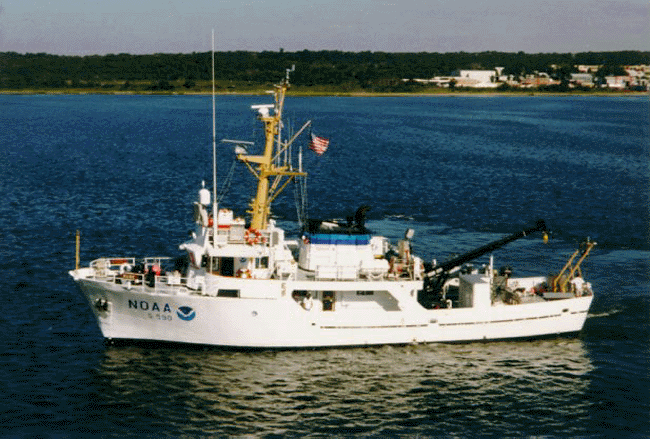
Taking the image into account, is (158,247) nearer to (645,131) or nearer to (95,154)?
(95,154)

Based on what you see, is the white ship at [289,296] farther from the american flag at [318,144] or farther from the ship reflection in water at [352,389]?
the american flag at [318,144]

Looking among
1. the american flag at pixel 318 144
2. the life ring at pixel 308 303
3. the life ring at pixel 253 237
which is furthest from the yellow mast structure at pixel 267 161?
the life ring at pixel 308 303

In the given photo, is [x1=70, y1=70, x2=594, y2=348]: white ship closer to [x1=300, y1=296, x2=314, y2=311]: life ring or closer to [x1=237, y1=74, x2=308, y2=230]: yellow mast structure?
[x1=237, y1=74, x2=308, y2=230]: yellow mast structure

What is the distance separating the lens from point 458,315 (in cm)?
3388

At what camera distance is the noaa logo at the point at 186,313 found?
105 ft

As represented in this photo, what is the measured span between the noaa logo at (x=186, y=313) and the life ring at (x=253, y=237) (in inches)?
150

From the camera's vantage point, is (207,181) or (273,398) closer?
(273,398)

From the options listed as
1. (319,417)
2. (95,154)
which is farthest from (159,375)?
(95,154)

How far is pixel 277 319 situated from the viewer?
3228 cm

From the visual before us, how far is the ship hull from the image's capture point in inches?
1260

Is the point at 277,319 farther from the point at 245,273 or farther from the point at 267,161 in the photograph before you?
the point at 267,161

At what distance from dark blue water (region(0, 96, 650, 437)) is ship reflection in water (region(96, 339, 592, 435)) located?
0.27 ft

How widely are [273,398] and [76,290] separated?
16402 millimetres

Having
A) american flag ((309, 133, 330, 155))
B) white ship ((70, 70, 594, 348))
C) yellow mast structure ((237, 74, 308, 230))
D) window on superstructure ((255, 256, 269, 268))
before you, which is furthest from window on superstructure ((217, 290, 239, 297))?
american flag ((309, 133, 330, 155))
